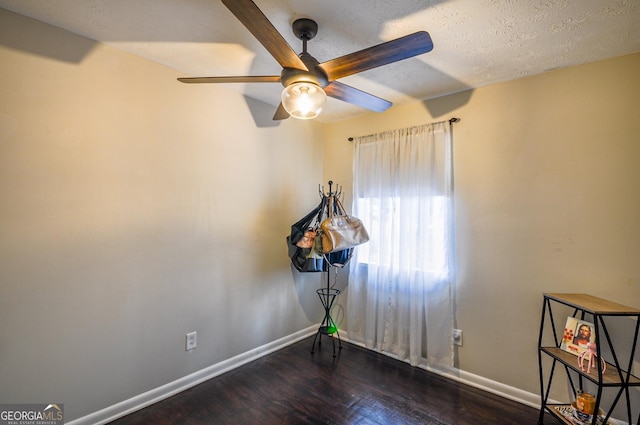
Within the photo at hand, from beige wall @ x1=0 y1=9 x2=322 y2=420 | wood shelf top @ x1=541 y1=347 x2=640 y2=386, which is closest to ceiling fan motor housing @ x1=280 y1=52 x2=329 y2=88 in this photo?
beige wall @ x1=0 y1=9 x2=322 y2=420

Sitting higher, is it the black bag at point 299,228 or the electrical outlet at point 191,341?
the black bag at point 299,228

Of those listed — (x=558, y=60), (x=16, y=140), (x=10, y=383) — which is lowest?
(x=10, y=383)

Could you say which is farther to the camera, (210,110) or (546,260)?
(210,110)

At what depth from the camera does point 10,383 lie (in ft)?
5.15

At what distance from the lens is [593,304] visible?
1.70 meters

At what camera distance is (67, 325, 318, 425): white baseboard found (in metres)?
1.84

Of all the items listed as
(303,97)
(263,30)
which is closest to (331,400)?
(303,97)

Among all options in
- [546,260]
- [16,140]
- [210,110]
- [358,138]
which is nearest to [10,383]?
[16,140]

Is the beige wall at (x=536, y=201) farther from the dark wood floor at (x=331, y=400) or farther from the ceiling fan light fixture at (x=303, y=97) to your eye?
the ceiling fan light fixture at (x=303, y=97)

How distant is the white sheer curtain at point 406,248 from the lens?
250 cm

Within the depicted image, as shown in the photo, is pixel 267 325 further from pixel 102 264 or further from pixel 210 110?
pixel 210 110

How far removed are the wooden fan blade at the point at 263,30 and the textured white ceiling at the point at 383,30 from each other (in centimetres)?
33

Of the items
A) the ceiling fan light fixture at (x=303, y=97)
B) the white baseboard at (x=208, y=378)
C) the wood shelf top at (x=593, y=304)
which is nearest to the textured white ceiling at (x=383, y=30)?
the ceiling fan light fixture at (x=303, y=97)

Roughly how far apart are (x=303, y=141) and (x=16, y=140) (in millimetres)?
2238
